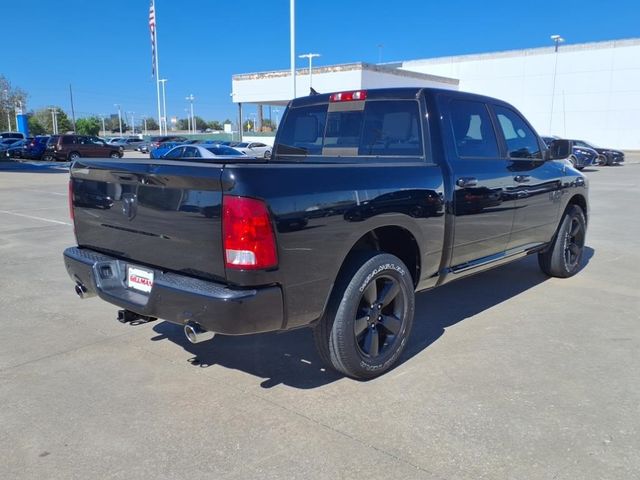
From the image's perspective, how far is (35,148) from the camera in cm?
3734

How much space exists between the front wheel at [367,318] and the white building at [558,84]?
39441mm

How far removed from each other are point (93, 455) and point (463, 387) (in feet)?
7.34

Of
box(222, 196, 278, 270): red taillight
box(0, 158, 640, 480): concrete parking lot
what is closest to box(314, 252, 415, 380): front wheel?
box(0, 158, 640, 480): concrete parking lot

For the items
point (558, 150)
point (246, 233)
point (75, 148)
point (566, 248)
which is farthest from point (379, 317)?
point (75, 148)

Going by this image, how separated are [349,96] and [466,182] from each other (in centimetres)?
129

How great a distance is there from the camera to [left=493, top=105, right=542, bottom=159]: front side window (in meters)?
5.04

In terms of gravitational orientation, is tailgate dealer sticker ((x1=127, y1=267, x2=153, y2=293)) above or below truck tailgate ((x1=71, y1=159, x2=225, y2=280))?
below

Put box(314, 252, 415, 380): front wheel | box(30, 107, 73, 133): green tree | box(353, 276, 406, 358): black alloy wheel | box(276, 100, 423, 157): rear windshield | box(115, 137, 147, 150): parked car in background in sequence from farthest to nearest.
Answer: box(30, 107, 73, 133): green tree
box(115, 137, 147, 150): parked car in background
box(276, 100, 423, 157): rear windshield
box(353, 276, 406, 358): black alloy wheel
box(314, 252, 415, 380): front wheel

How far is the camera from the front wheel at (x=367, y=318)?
3.43m

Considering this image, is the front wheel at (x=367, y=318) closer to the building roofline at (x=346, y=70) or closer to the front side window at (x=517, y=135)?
the front side window at (x=517, y=135)

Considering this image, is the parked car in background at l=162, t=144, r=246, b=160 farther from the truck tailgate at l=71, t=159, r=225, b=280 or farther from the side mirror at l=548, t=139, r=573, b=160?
the truck tailgate at l=71, t=159, r=225, b=280

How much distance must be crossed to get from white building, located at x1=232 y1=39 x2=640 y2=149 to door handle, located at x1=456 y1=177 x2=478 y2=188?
38631mm

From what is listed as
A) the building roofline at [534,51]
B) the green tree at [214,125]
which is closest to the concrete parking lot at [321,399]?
the building roofline at [534,51]

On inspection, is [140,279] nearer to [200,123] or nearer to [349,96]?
[349,96]
